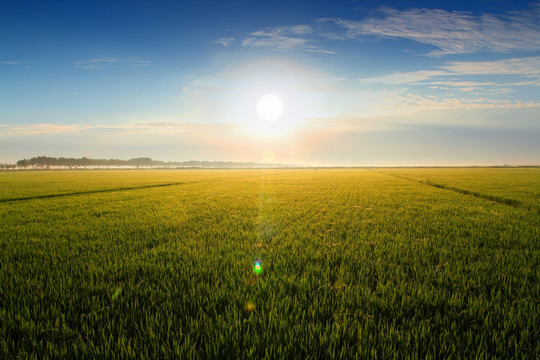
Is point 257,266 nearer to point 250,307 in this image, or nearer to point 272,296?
point 272,296

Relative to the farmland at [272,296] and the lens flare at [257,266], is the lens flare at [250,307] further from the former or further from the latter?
the lens flare at [257,266]

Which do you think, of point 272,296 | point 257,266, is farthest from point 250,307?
point 257,266

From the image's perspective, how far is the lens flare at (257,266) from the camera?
184 inches

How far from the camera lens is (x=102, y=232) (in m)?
7.91

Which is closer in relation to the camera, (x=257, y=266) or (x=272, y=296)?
(x=272, y=296)

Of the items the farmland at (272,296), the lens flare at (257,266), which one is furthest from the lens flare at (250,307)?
the lens flare at (257,266)

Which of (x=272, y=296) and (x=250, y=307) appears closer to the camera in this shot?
(x=250, y=307)

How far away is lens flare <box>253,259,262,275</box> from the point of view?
4664mm

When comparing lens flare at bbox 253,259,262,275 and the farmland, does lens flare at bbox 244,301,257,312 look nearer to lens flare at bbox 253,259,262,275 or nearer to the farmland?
the farmland

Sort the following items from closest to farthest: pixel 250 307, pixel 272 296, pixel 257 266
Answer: pixel 250 307, pixel 272 296, pixel 257 266

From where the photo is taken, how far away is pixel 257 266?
4.94 m

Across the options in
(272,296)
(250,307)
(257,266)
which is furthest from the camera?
(257,266)

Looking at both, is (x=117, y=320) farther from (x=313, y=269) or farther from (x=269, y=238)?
(x=269, y=238)

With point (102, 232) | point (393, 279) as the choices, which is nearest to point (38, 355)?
point (393, 279)
